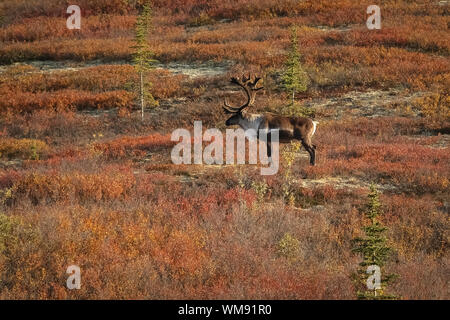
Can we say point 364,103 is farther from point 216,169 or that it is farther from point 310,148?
point 216,169

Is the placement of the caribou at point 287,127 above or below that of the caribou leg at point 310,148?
above

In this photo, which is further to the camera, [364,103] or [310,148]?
[364,103]

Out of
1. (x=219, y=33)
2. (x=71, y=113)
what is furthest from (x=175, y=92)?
(x=219, y=33)

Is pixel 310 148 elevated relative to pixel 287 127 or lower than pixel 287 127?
lower

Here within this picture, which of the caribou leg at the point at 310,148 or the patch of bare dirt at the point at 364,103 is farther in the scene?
the patch of bare dirt at the point at 364,103

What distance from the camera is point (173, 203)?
12.1m

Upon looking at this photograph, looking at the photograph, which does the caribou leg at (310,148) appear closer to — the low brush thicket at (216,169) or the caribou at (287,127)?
the caribou at (287,127)

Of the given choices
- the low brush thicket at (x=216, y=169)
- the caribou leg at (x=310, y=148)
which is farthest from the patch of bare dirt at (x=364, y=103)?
the caribou leg at (x=310, y=148)

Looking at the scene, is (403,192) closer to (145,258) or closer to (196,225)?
(196,225)

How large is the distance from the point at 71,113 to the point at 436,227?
18.2 metres

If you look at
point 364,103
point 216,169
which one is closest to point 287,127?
point 216,169

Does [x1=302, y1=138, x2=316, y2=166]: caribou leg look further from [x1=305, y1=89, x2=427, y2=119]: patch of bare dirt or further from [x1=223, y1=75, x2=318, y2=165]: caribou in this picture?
[x1=305, y1=89, x2=427, y2=119]: patch of bare dirt

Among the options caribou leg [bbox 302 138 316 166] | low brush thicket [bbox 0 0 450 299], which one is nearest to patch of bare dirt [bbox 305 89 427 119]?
low brush thicket [bbox 0 0 450 299]

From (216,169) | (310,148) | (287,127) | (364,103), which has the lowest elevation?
(216,169)
